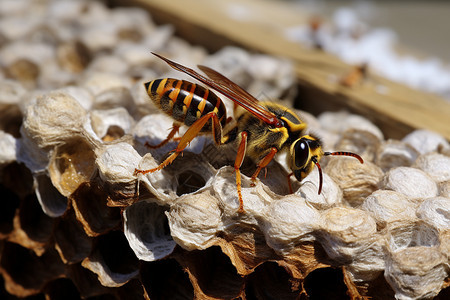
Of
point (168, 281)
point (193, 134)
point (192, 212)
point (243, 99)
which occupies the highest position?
point (243, 99)

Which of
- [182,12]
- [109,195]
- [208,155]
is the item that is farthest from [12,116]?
[182,12]

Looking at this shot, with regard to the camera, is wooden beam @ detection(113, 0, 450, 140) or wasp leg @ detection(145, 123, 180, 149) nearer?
wasp leg @ detection(145, 123, 180, 149)

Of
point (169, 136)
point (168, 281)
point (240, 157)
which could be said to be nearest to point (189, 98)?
point (169, 136)

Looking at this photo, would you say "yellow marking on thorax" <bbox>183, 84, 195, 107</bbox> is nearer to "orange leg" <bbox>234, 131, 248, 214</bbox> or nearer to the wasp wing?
the wasp wing

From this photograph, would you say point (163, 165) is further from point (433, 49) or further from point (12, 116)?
point (433, 49)

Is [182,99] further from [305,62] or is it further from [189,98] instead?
[305,62]

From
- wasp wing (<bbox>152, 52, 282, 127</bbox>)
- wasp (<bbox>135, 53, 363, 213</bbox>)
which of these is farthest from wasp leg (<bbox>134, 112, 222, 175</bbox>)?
wasp wing (<bbox>152, 52, 282, 127</bbox>)

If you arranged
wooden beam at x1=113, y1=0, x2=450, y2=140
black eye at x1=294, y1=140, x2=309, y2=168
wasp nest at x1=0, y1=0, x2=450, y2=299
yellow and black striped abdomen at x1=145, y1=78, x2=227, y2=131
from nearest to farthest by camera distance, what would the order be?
wasp nest at x1=0, y1=0, x2=450, y2=299 < black eye at x1=294, y1=140, x2=309, y2=168 < yellow and black striped abdomen at x1=145, y1=78, x2=227, y2=131 < wooden beam at x1=113, y1=0, x2=450, y2=140

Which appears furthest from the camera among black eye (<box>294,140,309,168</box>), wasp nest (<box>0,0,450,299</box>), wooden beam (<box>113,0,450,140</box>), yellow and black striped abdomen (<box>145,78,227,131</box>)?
wooden beam (<box>113,0,450,140</box>)
